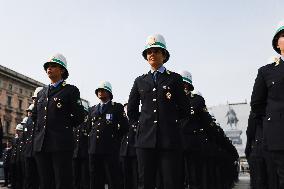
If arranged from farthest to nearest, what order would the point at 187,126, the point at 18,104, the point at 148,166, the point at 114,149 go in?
1. the point at 18,104
2. the point at 114,149
3. the point at 187,126
4. the point at 148,166

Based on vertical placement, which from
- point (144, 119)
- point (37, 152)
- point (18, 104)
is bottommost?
point (37, 152)

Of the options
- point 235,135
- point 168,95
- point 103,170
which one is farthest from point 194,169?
point 235,135

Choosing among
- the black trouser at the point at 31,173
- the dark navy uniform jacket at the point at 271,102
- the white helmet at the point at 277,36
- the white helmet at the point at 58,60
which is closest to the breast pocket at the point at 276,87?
the dark navy uniform jacket at the point at 271,102

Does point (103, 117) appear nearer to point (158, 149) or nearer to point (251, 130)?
point (251, 130)

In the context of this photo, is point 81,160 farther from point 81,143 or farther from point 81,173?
point 81,143

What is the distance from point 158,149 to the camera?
15.6ft

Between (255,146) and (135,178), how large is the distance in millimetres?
3833

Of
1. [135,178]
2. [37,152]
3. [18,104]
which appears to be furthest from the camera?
[18,104]

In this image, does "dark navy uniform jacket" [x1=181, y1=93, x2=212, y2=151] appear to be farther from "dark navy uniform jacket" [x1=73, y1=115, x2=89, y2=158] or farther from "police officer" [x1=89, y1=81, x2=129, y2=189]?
"dark navy uniform jacket" [x1=73, y1=115, x2=89, y2=158]

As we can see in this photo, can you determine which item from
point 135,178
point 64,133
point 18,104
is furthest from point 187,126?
point 18,104

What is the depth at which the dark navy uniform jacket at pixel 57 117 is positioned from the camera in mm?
5469

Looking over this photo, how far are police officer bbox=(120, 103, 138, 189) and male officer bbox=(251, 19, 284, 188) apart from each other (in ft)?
20.4

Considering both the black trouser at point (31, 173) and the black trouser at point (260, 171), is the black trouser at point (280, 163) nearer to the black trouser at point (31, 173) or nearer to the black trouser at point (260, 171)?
the black trouser at point (260, 171)

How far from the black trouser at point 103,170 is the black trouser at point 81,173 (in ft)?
8.39
